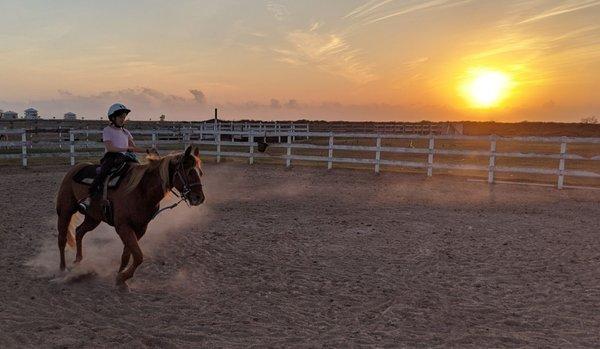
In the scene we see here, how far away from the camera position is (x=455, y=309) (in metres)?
4.92

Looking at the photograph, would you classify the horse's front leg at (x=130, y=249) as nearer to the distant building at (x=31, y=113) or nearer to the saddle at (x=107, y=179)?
the saddle at (x=107, y=179)

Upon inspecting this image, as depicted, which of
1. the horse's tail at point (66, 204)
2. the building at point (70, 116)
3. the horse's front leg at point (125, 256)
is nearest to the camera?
the horse's front leg at point (125, 256)

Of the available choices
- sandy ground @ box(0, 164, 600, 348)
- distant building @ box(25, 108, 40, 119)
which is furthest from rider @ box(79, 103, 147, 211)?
distant building @ box(25, 108, 40, 119)

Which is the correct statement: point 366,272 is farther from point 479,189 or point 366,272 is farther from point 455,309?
point 479,189

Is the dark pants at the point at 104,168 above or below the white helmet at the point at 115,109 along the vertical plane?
below

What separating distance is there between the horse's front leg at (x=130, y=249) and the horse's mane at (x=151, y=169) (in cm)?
46

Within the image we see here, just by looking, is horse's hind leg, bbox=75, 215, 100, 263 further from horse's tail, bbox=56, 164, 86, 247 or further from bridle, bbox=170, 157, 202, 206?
bridle, bbox=170, 157, 202, 206

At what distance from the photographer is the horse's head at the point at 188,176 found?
502 centimetres

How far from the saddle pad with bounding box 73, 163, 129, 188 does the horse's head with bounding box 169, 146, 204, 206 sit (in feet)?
2.59

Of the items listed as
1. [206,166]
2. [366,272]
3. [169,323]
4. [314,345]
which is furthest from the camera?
[206,166]

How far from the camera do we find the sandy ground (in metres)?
4.26

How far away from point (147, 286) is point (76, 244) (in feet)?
4.88

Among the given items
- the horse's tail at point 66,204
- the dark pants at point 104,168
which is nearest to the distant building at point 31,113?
the horse's tail at point 66,204

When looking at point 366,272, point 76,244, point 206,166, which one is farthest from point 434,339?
point 206,166
